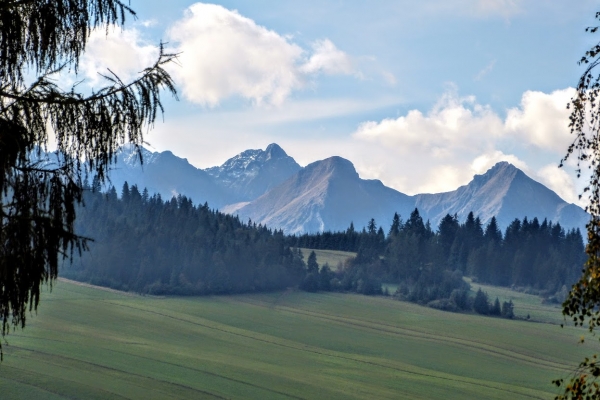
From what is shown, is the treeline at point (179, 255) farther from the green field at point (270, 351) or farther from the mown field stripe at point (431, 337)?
the mown field stripe at point (431, 337)

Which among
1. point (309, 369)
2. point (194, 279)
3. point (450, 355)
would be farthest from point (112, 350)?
point (194, 279)

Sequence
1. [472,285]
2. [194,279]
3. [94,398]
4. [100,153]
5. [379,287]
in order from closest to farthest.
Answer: [100,153], [94,398], [194,279], [379,287], [472,285]

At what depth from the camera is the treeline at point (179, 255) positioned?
145375 millimetres

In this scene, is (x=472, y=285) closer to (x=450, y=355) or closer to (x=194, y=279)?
(x=194, y=279)

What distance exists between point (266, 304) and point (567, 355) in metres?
55.3

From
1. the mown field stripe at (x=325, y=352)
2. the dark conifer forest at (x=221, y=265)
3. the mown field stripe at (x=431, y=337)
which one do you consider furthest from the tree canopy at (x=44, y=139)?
the dark conifer forest at (x=221, y=265)

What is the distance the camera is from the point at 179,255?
16475cm

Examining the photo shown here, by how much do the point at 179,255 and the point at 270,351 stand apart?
7871cm

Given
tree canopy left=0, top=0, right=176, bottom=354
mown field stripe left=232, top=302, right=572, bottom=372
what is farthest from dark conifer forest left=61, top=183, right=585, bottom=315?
tree canopy left=0, top=0, right=176, bottom=354

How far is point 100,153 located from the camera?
33.1 ft

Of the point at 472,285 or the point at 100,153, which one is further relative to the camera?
the point at 472,285

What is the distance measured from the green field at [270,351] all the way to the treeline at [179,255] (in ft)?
32.1

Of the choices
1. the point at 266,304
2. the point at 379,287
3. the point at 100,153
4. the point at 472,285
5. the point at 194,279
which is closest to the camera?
the point at 100,153

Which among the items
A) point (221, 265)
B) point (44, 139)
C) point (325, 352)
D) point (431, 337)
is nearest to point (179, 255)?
point (221, 265)
